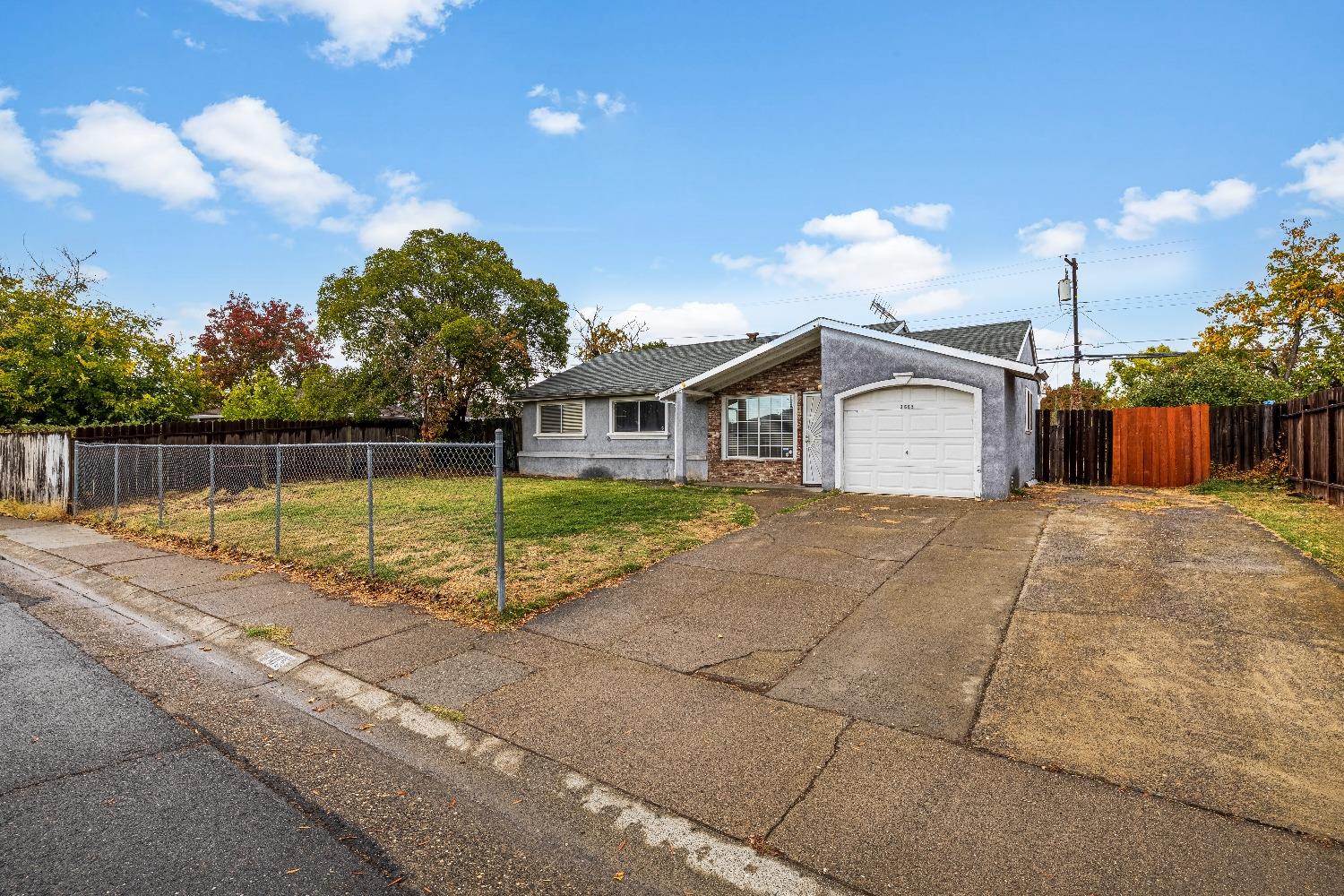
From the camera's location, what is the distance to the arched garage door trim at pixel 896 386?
11.9 meters

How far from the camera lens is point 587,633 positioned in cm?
508

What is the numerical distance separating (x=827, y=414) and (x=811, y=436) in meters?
1.03

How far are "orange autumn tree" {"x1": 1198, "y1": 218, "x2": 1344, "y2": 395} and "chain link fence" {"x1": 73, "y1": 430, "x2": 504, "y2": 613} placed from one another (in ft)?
93.8

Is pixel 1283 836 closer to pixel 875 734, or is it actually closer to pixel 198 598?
pixel 875 734

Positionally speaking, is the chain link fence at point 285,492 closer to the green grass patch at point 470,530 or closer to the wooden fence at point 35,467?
the green grass patch at point 470,530

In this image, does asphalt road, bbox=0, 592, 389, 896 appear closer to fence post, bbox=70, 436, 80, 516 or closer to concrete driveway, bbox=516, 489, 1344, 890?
concrete driveway, bbox=516, 489, 1344, 890

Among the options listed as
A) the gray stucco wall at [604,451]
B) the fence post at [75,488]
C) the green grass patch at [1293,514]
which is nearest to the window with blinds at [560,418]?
the gray stucco wall at [604,451]

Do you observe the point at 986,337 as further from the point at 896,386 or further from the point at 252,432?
the point at 252,432

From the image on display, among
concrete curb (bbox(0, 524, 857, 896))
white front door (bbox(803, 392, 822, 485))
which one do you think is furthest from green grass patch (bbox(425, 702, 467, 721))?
white front door (bbox(803, 392, 822, 485))

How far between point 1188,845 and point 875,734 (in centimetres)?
132

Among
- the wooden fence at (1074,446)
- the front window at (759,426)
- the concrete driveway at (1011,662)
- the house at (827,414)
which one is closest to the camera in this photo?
the concrete driveway at (1011,662)

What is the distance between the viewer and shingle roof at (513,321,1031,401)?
573 inches

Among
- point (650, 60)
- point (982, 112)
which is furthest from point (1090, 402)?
point (650, 60)

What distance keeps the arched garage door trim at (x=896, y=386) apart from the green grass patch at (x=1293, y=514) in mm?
3936
